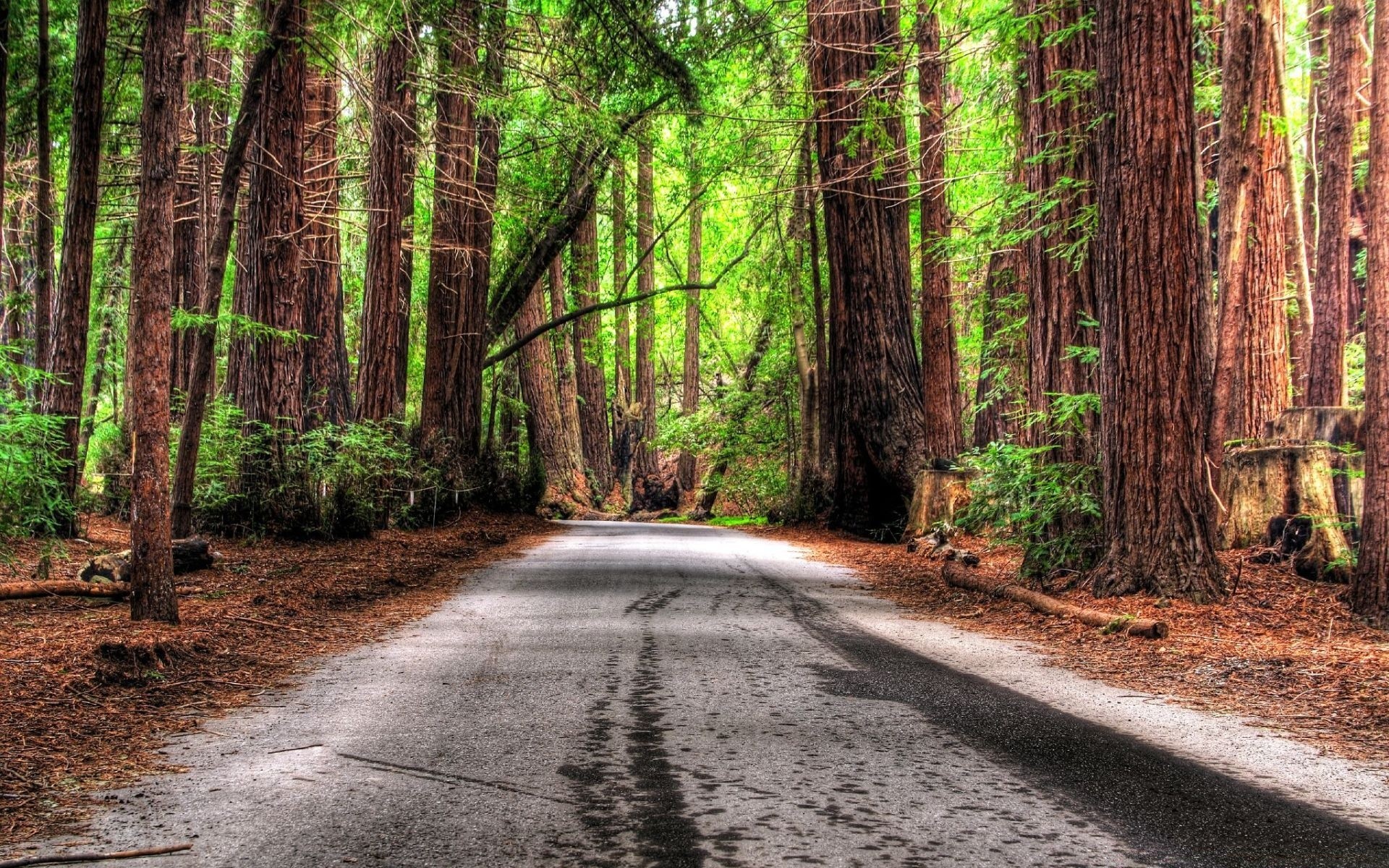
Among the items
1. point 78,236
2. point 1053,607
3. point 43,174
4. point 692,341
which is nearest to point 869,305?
point 1053,607

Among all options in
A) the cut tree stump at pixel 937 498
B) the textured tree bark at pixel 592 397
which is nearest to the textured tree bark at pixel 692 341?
the textured tree bark at pixel 592 397

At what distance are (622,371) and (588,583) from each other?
1235 inches

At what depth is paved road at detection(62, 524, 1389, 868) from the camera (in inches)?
114

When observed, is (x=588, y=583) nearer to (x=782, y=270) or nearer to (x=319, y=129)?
(x=319, y=129)

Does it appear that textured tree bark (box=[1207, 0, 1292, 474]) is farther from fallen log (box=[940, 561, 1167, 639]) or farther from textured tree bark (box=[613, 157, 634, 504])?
textured tree bark (box=[613, 157, 634, 504])

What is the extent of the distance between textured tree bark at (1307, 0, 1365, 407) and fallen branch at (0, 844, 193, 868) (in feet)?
50.0

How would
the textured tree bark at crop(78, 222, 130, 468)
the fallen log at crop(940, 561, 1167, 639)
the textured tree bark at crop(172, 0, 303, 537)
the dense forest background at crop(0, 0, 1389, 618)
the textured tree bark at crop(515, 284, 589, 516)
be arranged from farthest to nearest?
the textured tree bark at crop(515, 284, 589, 516)
the textured tree bark at crop(78, 222, 130, 468)
the textured tree bark at crop(172, 0, 303, 537)
the dense forest background at crop(0, 0, 1389, 618)
the fallen log at crop(940, 561, 1167, 639)

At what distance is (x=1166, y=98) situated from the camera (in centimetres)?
799

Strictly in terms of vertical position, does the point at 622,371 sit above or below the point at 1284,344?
above

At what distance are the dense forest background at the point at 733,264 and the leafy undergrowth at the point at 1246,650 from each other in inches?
17.3

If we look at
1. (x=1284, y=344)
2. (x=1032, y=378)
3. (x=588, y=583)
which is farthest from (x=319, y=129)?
(x=1284, y=344)

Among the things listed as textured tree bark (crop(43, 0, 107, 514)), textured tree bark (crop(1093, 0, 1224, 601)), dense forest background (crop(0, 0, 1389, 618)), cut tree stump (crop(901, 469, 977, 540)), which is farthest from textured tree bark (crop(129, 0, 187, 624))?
cut tree stump (crop(901, 469, 977, 540))

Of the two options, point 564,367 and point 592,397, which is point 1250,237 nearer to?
point 564,367

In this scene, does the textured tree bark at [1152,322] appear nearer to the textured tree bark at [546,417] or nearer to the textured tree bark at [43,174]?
the textured tree bark at [43,174]
